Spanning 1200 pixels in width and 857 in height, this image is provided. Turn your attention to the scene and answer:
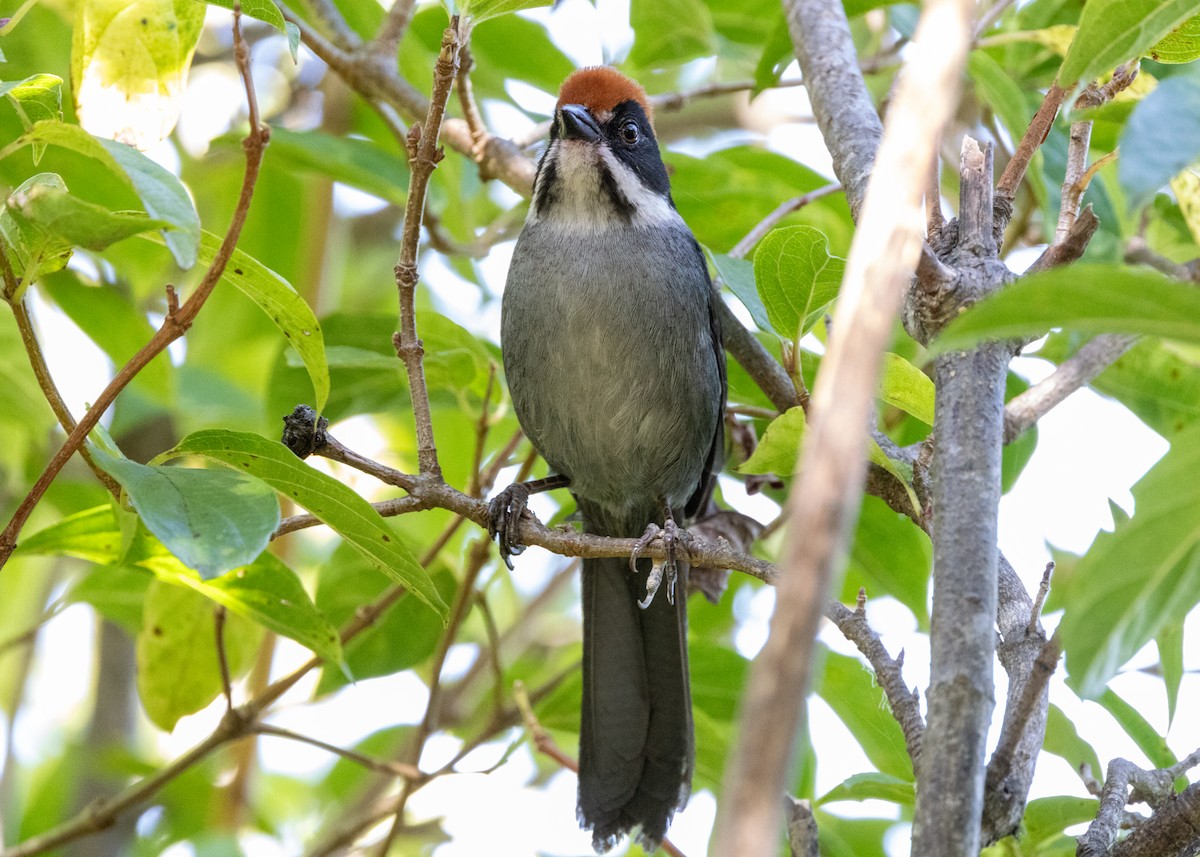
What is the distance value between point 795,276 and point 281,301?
3.29 ft

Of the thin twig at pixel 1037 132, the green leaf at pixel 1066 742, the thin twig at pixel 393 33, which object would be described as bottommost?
the green leaf at pixel 1066 742

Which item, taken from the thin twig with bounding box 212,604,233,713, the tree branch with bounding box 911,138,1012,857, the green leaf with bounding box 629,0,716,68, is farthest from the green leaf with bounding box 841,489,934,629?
the thin twig with bounding box 212,604,233,713

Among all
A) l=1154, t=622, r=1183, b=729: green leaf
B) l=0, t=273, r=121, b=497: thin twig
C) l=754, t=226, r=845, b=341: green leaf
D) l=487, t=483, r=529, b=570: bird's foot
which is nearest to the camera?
l=0, t=273, r=121, b=497: thin twig

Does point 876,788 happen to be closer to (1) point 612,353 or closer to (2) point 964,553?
(2) point 964,553

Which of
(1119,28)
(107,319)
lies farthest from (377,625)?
(1119,28)

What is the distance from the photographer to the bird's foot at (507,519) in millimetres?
3281

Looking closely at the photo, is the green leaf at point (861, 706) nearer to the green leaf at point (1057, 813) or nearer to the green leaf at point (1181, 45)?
the green leaf at point (1057, 813)

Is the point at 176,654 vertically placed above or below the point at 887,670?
above

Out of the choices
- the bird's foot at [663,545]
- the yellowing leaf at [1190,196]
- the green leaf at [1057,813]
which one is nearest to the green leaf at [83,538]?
the bird's foot at [663,545]

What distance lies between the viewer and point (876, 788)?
100 inches

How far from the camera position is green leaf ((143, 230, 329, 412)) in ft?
7.34

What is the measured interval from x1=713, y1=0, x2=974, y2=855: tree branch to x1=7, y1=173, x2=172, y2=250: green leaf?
120 centimetres

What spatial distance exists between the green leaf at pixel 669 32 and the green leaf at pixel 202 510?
7.99 ft

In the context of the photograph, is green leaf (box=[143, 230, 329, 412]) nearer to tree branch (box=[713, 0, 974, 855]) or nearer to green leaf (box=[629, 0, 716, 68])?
tree branch (box=[713, 0, 974, 855])
